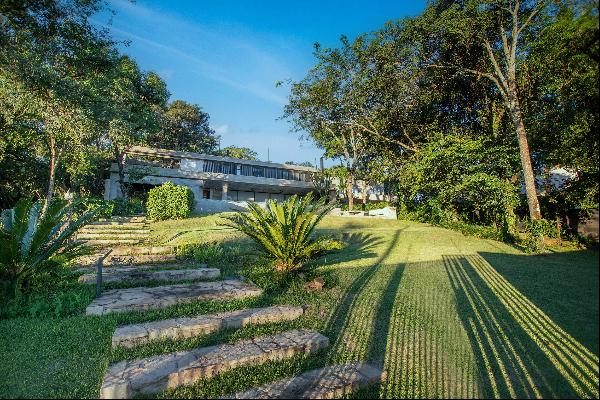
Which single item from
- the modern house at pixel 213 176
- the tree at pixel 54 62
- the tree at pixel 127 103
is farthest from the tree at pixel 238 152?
the tree at pixel 54 62

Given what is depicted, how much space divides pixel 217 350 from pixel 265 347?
1.51ft

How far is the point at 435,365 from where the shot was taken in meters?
Answer: 3.04

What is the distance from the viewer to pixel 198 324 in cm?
368

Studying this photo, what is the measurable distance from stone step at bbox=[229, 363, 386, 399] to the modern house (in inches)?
851

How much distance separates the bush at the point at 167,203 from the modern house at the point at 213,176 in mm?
7960

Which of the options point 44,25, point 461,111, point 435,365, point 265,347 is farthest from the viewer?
point 461,111

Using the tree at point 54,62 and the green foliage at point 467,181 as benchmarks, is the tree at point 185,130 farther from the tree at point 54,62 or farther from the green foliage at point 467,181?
the green foliage at point 467,181

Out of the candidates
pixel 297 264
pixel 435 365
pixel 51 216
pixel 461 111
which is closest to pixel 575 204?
pixel 461 111

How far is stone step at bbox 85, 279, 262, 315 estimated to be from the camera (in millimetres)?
4344

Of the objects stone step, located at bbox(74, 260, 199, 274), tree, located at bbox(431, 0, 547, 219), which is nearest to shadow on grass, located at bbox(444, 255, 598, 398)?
stone step, located at bbox(74, 260, 199, 274)

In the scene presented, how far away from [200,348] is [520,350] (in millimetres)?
3154

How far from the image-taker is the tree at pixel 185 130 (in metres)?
39.4

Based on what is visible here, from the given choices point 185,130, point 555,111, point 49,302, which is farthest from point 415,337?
point 185,130

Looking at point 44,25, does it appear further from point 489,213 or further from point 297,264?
point 489,213
